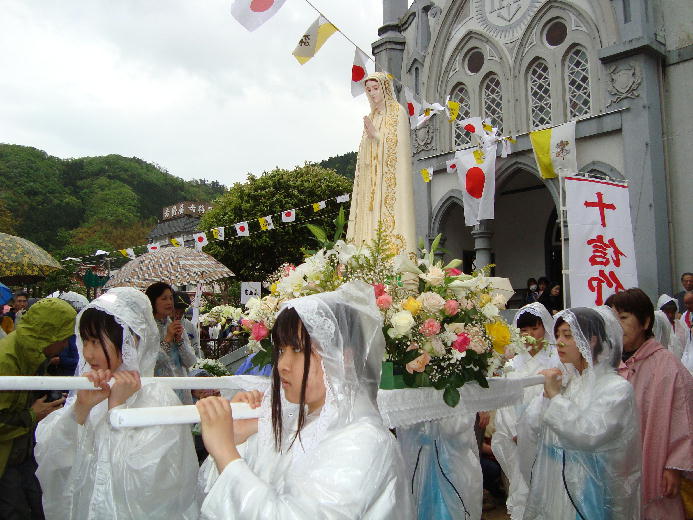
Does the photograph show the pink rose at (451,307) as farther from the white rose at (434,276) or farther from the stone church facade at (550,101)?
the stone church facade at (550,101)

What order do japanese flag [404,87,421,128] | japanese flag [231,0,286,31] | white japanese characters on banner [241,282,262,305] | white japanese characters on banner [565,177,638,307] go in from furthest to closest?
1. white japanese characters on banner [241,282,262,305]
2. japanese flag [404,87,421,128]
3. white japanese characters on banner [565,177,638,307]
4. japanese flag [231,0,286,31]

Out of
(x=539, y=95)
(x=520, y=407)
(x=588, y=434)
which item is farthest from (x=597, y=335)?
(x=539, y=95)

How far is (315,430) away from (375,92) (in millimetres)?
3892

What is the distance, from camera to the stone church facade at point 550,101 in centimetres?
1067

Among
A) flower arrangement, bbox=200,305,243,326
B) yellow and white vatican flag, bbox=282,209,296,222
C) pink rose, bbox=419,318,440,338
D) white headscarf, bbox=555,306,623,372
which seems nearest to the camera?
pink rose, bbox=419,318,440,338

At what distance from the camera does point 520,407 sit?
4188 mm

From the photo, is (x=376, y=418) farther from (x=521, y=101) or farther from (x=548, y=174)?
(x=521, y=101)

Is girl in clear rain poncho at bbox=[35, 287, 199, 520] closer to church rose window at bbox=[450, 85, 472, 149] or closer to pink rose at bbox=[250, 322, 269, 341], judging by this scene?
pink rose at bbox=[250, 322, 269, 341]

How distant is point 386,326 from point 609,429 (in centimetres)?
143

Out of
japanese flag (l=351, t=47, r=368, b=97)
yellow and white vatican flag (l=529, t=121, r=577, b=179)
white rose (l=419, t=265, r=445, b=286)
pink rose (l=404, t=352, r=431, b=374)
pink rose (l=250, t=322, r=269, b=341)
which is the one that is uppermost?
japanese flag (l=351, t=47, r=368, b=97)

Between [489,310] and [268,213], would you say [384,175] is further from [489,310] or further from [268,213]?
[268,213]

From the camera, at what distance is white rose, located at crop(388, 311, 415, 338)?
2592 millimetres

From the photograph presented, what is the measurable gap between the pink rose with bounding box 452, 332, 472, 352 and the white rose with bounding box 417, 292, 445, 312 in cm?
17

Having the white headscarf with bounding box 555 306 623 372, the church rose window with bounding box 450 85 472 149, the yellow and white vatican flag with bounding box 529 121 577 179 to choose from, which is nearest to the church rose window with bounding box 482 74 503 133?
the church rose window with bounding box 450 85 472 149
